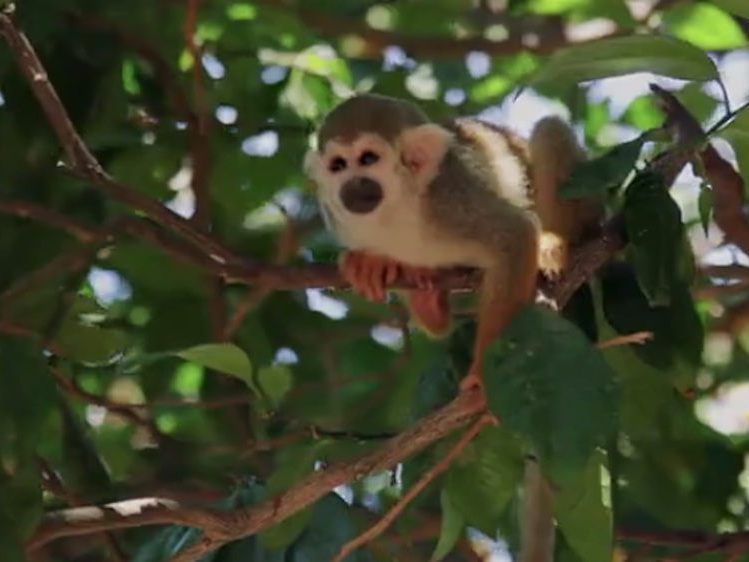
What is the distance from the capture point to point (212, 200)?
3064mm

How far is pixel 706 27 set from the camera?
262 cm

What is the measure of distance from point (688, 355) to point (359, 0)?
1.26m

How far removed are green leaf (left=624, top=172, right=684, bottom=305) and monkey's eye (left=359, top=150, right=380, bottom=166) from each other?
792mm

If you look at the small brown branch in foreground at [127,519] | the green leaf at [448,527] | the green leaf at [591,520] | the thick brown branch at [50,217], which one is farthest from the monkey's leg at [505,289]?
the thick brown branch at [50,217]

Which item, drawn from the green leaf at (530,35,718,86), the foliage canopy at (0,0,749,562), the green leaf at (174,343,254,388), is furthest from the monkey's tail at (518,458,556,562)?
the green leaf at (530,35,718,86)

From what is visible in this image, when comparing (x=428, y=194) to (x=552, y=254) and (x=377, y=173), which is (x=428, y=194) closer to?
(x=377, y=173)

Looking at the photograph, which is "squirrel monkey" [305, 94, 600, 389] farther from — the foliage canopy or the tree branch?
the tree branch

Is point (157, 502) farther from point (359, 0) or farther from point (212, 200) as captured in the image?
point (359, 0)

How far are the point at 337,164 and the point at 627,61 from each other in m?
1.06

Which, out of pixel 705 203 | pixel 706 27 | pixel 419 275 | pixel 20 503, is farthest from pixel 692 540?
pixel 20 503

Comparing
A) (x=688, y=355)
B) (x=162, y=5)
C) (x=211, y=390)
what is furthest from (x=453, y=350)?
(x=162, y=5)

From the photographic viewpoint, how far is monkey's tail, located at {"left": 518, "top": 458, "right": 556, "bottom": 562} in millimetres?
2342

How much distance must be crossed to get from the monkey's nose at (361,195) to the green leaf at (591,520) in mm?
880

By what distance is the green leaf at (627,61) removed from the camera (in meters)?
1.84
